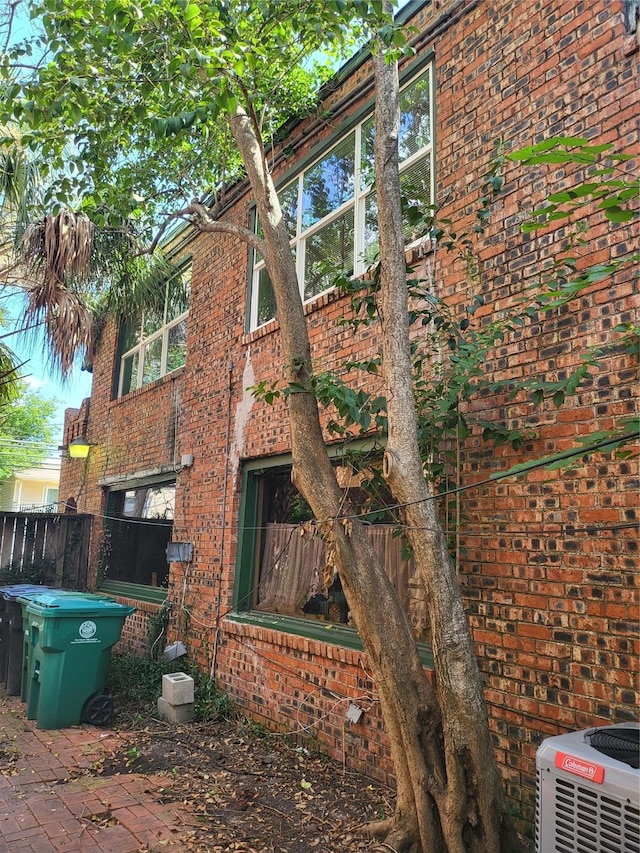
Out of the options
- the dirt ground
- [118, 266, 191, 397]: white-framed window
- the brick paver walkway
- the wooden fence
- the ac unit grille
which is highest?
[118, 266, 191, 397]: white-framed window

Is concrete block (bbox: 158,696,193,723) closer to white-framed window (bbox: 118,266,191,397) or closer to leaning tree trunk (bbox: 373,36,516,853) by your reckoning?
leaning tree trunk (bbox: 373,36,516,853)

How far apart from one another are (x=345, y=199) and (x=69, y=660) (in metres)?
5.22

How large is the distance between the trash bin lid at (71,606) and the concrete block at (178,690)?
84 centimetres

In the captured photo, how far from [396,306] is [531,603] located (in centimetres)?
193

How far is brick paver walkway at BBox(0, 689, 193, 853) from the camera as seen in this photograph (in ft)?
12.9

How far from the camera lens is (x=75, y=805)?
4469 millimetres

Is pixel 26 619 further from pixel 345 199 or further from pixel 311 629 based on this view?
pixel 345 199

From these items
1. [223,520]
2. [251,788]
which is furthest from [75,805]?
[223,520]

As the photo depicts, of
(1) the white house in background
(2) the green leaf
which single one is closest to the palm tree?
(2) the green leaf

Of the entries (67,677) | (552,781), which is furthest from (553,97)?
(67,677)

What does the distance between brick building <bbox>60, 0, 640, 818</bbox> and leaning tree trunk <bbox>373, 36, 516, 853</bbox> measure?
57 cm

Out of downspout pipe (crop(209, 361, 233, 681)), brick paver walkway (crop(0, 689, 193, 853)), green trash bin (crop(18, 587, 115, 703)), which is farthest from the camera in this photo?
downspout pipe (crop(209, 361, 233, 681))

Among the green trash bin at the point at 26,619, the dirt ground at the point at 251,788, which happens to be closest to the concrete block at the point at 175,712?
the dirt ground at the point at 251,788

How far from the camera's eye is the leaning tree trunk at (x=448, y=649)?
3.29 metres
